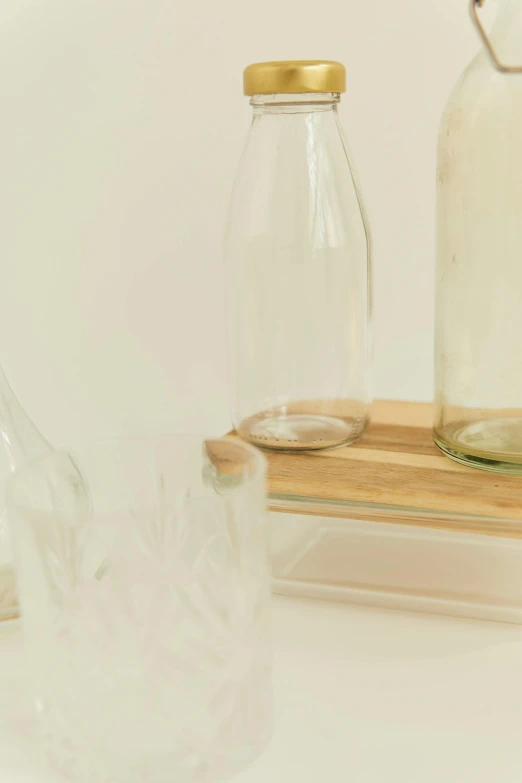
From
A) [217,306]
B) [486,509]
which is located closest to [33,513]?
[486,509]

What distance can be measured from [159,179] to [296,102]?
246 mm

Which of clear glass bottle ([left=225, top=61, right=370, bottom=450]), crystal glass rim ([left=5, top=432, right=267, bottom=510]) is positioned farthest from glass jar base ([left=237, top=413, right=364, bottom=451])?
crystal glass rim ([left=5, top=432, right=267, bottom=510])

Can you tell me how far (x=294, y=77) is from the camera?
0.51 meters

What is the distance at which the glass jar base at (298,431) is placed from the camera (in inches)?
22.7

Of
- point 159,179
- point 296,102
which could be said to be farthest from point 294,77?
point 159,179

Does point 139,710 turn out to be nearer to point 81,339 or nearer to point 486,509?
point 486,509

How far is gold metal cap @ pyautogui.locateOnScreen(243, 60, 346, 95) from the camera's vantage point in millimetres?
511

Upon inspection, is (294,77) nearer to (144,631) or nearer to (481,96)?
(481,96)

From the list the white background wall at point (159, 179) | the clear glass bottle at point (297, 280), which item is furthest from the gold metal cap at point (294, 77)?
the white background wall at point (159, 179)

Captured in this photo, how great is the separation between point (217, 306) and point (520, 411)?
0.31 meters

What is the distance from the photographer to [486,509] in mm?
483

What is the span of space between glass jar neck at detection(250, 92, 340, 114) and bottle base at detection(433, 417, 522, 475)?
0.21 m

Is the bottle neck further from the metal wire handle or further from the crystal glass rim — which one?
the crystal glass rim

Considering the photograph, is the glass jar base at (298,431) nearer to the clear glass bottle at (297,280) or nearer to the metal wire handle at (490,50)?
the clear glass bottle at (297,280)
